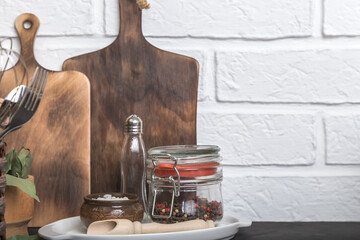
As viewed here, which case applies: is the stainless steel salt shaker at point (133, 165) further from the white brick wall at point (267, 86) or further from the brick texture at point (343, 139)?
the brick texture at point (343, 139)

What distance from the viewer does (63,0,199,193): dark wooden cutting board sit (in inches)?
39.4

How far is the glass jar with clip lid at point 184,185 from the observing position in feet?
2.75

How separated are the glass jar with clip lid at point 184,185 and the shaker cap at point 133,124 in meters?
0.08

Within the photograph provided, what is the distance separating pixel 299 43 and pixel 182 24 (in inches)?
9.3

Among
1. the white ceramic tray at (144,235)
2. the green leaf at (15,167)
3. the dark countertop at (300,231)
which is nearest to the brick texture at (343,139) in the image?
the dark countertop at (300,231)

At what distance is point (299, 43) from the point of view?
1.03 meters

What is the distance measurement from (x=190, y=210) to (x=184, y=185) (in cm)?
4

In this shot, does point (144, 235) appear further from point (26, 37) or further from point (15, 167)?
point (26, 37)

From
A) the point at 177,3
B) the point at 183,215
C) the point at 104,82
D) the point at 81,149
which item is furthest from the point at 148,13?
the point at 183,215

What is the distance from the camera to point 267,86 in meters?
1.03

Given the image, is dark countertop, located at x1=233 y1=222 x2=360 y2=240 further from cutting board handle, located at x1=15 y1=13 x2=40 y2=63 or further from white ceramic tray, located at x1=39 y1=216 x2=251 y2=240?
cutting board handle, located at x1=15 y1=13 x2=40 y2=63

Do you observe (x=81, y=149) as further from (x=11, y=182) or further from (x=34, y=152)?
(x=11, y=182)

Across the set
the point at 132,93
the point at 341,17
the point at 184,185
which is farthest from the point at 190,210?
the point at 341,17

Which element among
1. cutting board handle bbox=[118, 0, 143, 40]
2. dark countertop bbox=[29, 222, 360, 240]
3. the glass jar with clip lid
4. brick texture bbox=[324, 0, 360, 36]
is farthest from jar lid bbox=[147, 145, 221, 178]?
brick texture bbox=[324, 0, 360, 36]
